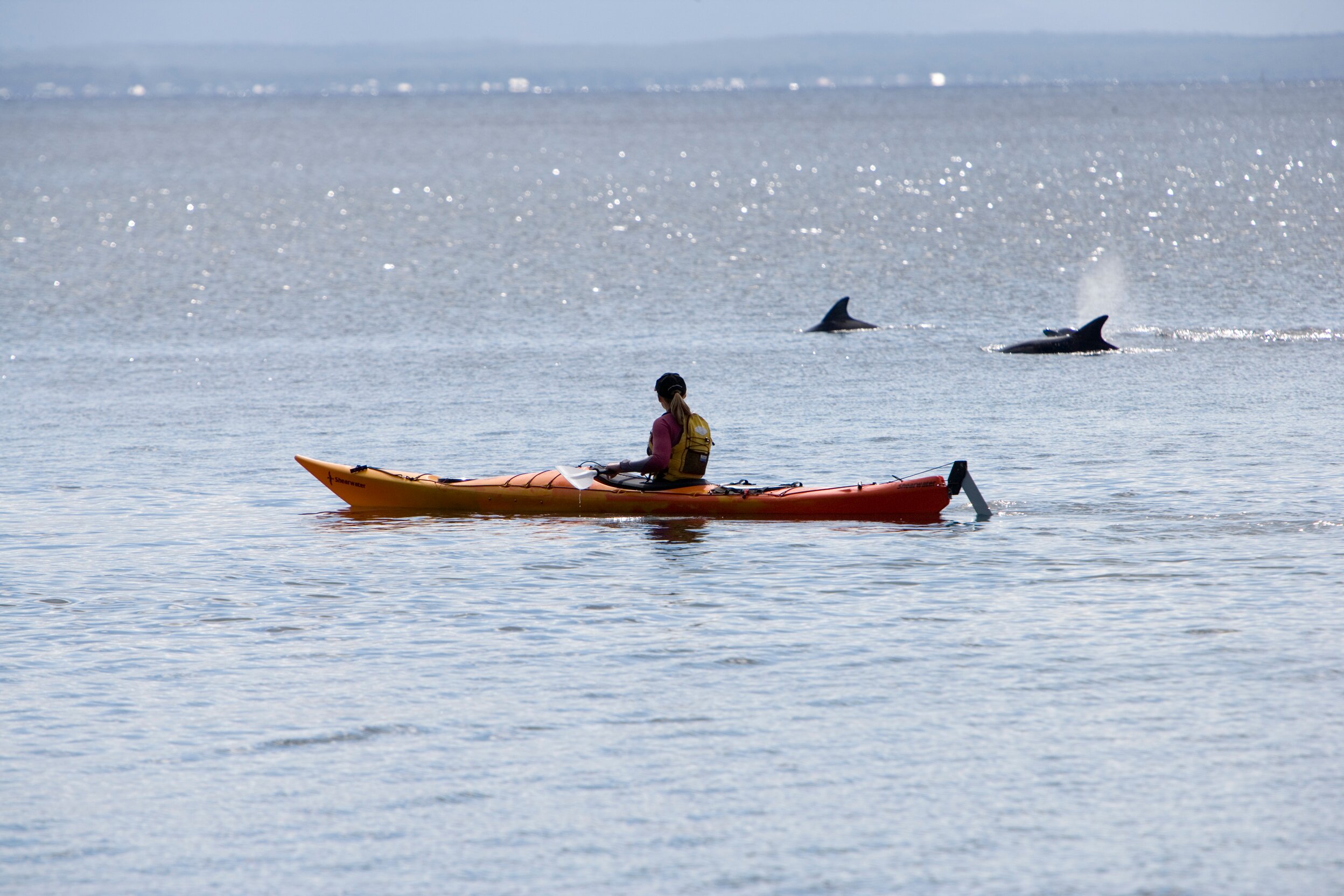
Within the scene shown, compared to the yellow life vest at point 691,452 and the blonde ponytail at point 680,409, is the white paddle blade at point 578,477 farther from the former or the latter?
the blonde ponytail at point 680,409

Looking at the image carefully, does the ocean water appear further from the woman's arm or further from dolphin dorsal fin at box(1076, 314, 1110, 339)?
dolphin dorsal fin at box(1076, 314, 1110, 339)

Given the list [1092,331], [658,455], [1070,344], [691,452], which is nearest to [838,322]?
[1070,344]

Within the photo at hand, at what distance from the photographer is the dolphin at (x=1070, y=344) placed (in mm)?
27375

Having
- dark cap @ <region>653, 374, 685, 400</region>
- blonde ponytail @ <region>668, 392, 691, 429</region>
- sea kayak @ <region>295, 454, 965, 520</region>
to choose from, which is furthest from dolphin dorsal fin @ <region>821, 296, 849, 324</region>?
dark cap @ <region>653, 374, 685, 400</region>

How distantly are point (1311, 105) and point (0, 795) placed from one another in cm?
20761

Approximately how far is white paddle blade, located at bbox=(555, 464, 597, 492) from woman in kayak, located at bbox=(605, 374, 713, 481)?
0.19m

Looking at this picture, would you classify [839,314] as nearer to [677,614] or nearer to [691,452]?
[691,452]

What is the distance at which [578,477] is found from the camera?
16.3 m

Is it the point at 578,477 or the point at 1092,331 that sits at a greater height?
the point at 1092,331

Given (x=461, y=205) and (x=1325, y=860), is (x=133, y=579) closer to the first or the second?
(x=1325, y=860)

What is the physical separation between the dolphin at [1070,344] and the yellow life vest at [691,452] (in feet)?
41.1

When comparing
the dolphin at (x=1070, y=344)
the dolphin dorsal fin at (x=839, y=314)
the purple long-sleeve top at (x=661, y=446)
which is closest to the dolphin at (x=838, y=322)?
the dolphin dorsal fin at (x=839, y=314)

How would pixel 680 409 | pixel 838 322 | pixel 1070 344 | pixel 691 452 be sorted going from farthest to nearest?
pixel 838 322 < pixel 1070 344 < pixel 691 452 < pixel 680 409

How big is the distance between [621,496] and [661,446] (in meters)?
0.69
